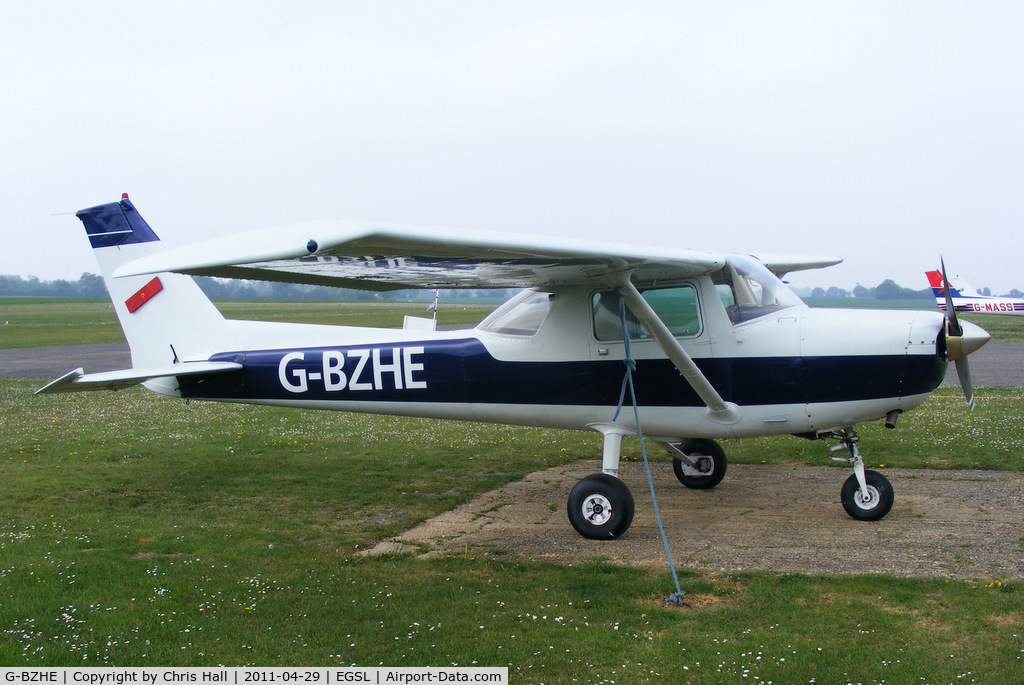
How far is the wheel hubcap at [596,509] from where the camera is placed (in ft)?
23.0

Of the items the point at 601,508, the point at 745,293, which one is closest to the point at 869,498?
the point at 745,293

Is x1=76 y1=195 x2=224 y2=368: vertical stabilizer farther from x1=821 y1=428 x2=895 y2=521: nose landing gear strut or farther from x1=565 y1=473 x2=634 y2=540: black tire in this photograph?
x1=821 y1=428 x2=895 y2=521: nose landing gear strut

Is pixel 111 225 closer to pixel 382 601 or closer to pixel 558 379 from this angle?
pixel 558 379

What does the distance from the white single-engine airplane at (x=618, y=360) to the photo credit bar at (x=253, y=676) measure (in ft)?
8.35

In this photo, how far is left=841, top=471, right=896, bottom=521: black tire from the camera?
23.9ft

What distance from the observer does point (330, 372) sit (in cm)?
861

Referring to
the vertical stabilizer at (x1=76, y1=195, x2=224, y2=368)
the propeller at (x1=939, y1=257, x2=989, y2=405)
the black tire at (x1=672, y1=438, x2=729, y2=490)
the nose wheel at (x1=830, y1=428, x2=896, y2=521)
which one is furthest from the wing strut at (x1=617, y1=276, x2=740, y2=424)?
the vertical stabilizer at (x1=76, y1=195, x2=224, y2=368)

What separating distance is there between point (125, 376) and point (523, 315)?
4227mm

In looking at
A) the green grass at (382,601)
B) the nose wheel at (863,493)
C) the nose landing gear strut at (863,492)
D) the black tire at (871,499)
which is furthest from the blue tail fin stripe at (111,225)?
the black tire at (871,499)

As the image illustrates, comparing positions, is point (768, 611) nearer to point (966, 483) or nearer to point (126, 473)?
point (966, 483)

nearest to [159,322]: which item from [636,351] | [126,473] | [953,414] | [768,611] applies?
[126,473]

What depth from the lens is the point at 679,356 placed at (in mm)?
6934

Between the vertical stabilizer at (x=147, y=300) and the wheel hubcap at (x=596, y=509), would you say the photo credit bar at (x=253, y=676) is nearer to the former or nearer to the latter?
the wheel hubcap at (x=596, y=509)

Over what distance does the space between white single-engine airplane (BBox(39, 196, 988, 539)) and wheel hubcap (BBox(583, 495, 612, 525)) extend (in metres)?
0.01
